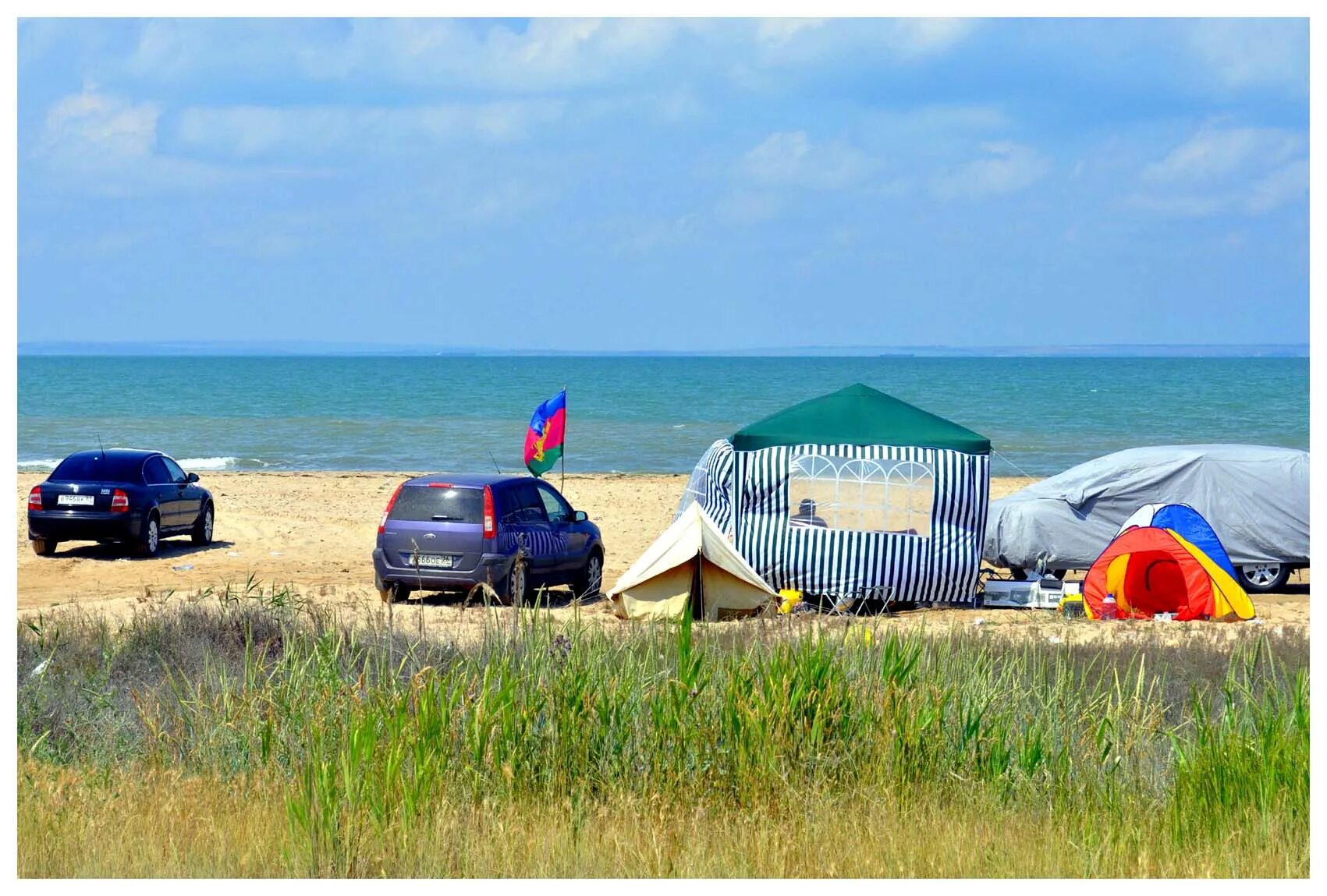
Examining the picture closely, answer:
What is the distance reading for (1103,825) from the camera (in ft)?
19.9

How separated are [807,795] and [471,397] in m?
86.9

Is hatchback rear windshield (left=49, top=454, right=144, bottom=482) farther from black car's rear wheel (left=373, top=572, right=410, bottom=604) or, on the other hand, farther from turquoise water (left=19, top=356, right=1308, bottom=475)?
turquoise water (left=19, top=356, right=1308, bottom=475)

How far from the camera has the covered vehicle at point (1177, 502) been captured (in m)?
17.2

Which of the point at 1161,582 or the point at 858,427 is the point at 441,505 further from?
the point at 1161,582

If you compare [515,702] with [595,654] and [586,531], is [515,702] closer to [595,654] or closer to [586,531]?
[595,654]

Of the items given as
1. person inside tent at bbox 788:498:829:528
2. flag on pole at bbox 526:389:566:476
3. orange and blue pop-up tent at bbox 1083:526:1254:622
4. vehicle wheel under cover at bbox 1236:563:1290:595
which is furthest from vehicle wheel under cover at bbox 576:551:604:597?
vehicle wheel under cover at bbox 1236:563:1290:595

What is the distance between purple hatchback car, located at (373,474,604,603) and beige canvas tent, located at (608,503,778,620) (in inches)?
35.8

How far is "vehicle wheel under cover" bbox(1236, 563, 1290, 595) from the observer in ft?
56.6

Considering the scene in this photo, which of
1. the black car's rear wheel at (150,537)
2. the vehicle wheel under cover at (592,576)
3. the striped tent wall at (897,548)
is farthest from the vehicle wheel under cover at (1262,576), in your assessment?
the black car's rear wheel at (150,537)

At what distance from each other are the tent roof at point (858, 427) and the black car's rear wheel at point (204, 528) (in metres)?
9.58

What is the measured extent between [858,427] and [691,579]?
283cm

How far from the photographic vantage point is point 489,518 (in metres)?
15.5

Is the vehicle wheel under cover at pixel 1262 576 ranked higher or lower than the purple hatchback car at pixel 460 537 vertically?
lower

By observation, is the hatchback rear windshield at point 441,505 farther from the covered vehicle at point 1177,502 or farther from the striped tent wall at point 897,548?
the covered vehicle at point 1177,502
